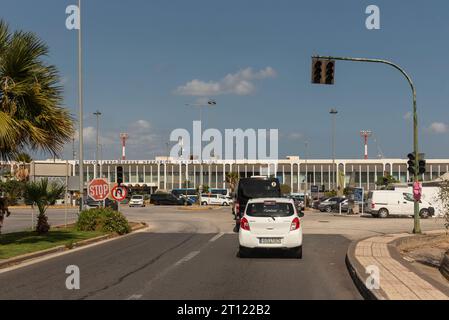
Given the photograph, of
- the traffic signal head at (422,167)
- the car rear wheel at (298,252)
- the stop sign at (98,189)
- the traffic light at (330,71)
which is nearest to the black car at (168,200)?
the stop sign at (98,189)

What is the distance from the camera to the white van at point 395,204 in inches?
1551

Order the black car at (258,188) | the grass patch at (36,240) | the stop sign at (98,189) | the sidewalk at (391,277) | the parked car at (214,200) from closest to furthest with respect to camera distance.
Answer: the sidewalk at (391,277), the grass patch at (36,240), the stop sign at (98,189), the black car at (258,188), the parked car at (214,200)

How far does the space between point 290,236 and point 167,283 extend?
4.80m

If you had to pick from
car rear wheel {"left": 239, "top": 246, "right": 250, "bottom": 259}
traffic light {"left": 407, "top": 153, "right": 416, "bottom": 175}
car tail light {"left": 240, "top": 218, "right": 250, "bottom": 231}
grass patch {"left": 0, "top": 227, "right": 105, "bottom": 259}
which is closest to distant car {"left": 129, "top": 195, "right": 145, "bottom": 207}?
grass patch {"left": 0, "top": 227, "right": 105, "bottom": 259}

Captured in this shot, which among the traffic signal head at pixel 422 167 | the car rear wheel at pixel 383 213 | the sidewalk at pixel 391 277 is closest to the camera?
the sidewalk at pixel 391 277

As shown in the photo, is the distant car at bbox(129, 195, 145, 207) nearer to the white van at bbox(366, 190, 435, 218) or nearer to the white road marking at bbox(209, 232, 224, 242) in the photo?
the white van at bbox(366, 190, 435, 218)

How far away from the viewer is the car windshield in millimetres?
14867

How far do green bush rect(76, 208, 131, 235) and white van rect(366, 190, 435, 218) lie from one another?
879 inches

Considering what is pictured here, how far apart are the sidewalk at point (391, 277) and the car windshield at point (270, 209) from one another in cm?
204

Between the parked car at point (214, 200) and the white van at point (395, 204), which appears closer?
the white van at point (395, 204)

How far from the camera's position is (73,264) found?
13773 mm

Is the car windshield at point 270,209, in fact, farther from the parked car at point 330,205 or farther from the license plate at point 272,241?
the parked car at point 330,205

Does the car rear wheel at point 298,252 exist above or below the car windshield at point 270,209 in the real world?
below

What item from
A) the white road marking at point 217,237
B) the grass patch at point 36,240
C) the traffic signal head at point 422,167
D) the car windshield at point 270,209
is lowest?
the white road marking at point 217,237
